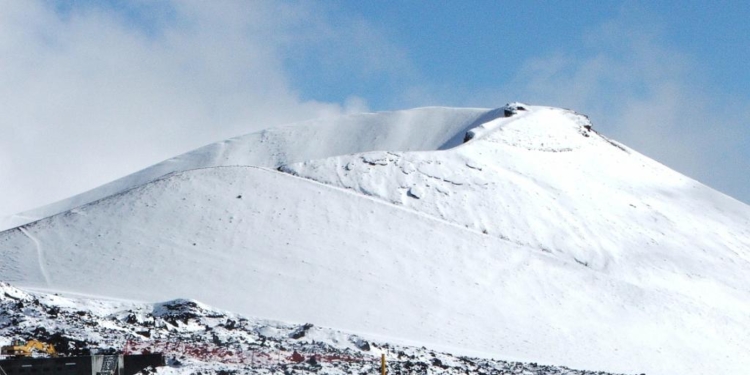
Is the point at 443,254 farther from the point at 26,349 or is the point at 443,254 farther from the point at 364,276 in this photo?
the point at 26,349

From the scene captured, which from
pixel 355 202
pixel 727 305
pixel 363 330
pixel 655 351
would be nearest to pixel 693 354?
pixel 655 351

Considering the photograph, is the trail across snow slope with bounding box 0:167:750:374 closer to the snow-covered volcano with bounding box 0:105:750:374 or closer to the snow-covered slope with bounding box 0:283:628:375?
the snow-covered volcano with bounding box 0:105:750:374

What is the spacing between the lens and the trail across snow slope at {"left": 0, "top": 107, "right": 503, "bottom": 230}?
85.8m

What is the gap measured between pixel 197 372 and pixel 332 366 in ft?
12.3

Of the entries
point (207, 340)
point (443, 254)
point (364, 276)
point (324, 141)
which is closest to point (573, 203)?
point (443, 254)

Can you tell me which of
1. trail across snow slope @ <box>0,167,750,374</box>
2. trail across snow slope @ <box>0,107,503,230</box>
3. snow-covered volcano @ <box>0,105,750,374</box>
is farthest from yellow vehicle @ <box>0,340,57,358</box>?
trail across snow slope @ <box>0,107,503,230</box>

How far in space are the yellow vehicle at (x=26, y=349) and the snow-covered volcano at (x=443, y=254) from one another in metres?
16.1

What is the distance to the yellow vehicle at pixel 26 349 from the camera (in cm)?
2269

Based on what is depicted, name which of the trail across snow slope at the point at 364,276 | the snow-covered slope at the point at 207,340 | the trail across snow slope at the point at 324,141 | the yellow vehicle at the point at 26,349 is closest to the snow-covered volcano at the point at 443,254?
the trail across snow slope at the point at 364,276

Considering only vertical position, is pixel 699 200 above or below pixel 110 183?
below

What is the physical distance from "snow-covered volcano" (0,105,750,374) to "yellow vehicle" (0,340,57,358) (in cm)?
1613

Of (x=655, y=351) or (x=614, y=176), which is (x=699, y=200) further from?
(x=655, y=351)

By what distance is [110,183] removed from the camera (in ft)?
288

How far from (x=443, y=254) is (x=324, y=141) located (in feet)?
141
